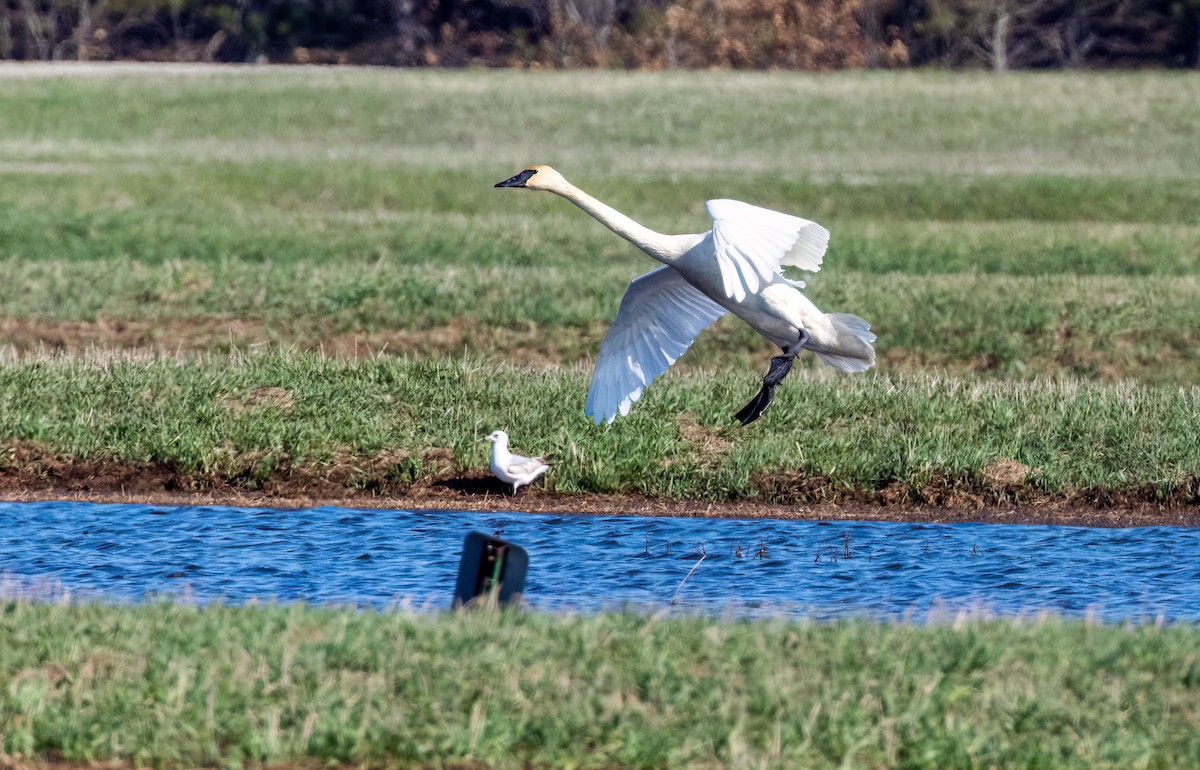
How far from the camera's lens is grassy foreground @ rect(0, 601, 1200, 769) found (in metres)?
5.84

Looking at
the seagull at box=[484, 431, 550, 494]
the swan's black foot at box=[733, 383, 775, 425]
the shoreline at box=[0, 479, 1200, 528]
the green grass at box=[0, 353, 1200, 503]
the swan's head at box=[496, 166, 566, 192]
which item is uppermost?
the swan's head at box=[496, 166, 566, 192]

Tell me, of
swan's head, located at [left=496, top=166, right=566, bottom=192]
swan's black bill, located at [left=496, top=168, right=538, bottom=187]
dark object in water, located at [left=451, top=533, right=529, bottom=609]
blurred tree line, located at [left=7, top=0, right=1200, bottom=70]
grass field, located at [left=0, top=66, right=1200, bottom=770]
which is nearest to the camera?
grass field, located at [left=0, top=66, right=1200, bottom=770]

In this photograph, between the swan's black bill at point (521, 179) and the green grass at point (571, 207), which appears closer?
the swan's black bill at point (521, 179)

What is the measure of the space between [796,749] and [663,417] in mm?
6965

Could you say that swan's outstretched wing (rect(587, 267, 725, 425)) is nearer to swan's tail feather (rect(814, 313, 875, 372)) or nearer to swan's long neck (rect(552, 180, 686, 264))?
swan's long neck (rect(552, 180, 686, 264))

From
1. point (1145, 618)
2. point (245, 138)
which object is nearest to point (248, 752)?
point (1145, 618)

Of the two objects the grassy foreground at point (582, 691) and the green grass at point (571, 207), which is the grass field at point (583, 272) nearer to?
the green grass at point (571, 207)

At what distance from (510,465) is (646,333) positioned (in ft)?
3.88

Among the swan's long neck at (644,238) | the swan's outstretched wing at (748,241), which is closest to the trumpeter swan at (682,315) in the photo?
the swan's long neck at (644,238)

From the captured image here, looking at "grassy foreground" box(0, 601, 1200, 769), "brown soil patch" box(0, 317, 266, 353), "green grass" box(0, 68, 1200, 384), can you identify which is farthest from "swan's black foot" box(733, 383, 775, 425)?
"brown soil patch" box(0, 317, 266, 353)

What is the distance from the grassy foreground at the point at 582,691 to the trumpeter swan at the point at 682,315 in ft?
10.8

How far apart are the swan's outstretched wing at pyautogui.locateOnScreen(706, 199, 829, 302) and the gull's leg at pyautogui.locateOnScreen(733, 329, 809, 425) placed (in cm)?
135

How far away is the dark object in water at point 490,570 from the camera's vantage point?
7316mm

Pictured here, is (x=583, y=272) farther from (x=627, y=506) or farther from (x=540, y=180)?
(x=540, y=180)
